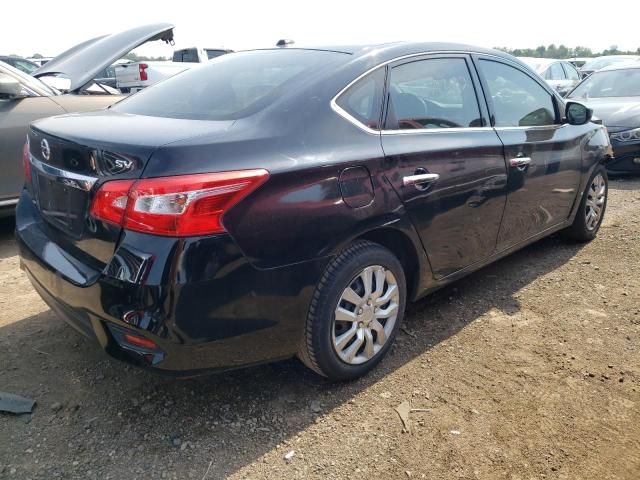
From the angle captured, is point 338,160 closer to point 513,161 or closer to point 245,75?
point 245,75

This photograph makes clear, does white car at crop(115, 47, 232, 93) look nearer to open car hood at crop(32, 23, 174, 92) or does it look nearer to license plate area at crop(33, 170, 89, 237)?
open car hood at crop(32, 23, 174, 92)

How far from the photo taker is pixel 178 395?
2.51 meters

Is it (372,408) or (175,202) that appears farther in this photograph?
(372,408)

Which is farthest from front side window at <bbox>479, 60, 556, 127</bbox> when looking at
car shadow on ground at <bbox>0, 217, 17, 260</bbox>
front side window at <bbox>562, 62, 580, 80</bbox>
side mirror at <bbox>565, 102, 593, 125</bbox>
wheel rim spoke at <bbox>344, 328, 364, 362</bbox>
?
front side window at <bbox>562, 62, 580, 80</bbox>

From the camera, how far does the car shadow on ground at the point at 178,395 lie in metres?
2.24

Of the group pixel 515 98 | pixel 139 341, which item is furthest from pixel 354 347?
pixel 515 98

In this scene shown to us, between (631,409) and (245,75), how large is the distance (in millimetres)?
2426

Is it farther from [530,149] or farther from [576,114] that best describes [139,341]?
[576,114]

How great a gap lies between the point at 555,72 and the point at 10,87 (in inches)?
518

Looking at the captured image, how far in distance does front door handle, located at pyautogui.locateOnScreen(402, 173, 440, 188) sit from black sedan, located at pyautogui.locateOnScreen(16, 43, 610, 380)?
0.04 ft

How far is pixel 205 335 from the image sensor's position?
202 centimetres

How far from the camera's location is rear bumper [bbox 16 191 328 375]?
6.26 feet

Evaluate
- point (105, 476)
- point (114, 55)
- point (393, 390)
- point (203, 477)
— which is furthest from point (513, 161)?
point (114, 55)

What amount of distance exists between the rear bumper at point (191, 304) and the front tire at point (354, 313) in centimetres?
8
